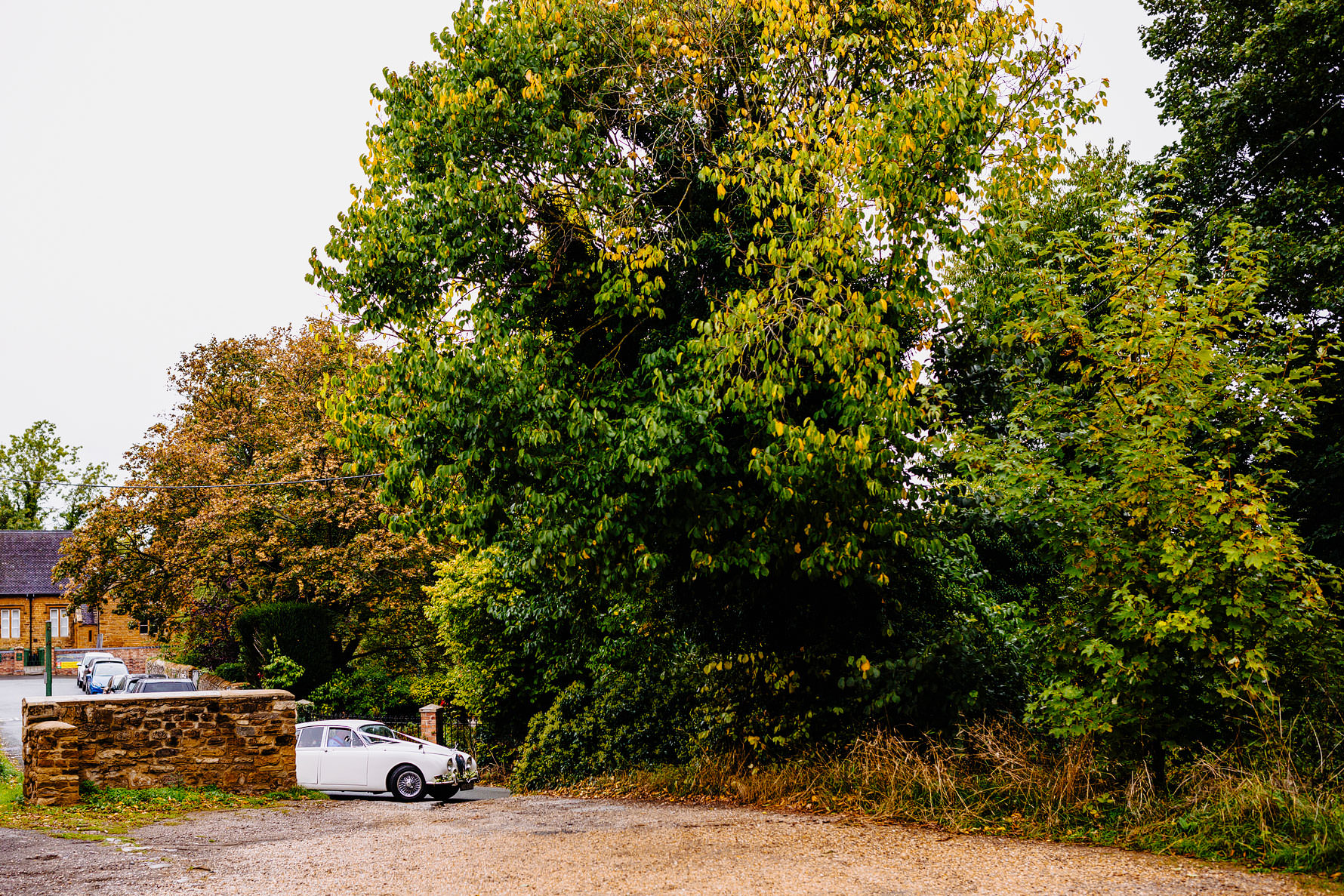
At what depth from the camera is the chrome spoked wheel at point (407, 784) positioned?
48.5ft

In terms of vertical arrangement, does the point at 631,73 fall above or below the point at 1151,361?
above

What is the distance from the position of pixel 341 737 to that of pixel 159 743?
4136 mm

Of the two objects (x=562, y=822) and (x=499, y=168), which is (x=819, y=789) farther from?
(x=499, y=168)

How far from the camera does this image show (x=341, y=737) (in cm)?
1503

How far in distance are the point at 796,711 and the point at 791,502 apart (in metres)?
2.85

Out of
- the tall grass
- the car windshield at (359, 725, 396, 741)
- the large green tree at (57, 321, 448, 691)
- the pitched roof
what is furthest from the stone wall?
the pitched roof

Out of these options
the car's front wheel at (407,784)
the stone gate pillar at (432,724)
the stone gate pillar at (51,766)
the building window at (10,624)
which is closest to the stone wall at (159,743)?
the stone gate pillar at (51,766)

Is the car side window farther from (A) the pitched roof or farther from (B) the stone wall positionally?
(A) the pitched roof

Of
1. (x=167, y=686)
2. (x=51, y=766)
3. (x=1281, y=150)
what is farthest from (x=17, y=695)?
(x=1281, y=150)

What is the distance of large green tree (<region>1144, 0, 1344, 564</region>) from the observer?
1462cm

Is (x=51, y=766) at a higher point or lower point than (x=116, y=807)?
higher

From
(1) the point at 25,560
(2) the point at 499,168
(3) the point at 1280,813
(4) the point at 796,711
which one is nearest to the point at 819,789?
(4) the point at 796,711

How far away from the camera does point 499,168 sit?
1017 centimetres

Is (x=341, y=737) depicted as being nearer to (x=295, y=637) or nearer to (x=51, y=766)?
(x=51, y=766)
